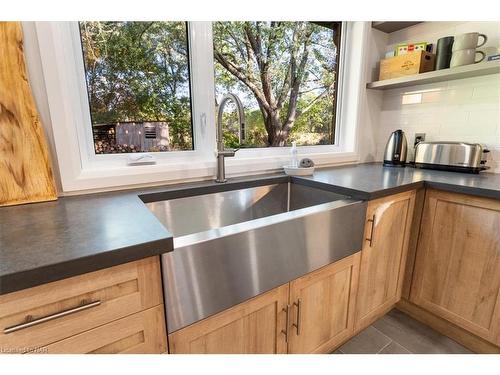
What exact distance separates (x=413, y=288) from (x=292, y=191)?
0.88 meters

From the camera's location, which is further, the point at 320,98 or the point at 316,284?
the point at 320,98

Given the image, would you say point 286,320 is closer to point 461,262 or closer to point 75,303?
point 75,303

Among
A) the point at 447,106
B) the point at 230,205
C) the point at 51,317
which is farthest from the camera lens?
the point at 447,106

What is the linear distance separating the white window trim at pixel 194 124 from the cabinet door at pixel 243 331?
723mm

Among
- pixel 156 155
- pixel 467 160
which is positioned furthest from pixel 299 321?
pixel 467 160

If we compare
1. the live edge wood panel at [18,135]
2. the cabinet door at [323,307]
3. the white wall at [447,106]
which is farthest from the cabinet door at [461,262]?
the live edge wood panel at [18,135]

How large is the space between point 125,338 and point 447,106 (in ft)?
6.97

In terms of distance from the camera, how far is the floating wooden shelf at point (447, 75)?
1.35 metres

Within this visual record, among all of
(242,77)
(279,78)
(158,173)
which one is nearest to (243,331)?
(158,173)

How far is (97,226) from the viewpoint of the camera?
0.73 meters

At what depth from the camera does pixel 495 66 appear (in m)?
1.31
